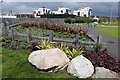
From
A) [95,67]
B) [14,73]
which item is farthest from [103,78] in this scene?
[14,73]

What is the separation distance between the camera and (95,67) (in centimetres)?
641

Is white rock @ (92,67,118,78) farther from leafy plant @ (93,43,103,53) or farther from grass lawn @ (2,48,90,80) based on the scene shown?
leafy plant @ (93,43,103,53)

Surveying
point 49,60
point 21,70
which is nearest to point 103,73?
point 49,60

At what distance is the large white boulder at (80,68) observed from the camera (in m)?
5.67

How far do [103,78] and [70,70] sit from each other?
4.41ft

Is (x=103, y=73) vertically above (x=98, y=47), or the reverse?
(x=98, y=47)

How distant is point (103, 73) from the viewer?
5.96 m

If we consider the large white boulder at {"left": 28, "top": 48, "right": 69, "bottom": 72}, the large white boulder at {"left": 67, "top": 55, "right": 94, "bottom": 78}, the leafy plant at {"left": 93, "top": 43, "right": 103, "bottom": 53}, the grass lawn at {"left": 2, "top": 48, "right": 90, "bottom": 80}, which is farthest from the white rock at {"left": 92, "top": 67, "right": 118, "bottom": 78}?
the leafy plant at {"left": 93, "top": 43, "right": 103, "bottom": 53}

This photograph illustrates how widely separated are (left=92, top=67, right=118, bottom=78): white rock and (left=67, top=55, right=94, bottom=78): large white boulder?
28 cm

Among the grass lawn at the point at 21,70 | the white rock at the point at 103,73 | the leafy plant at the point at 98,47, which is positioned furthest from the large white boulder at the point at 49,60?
the leafy plant at the point at 98,47

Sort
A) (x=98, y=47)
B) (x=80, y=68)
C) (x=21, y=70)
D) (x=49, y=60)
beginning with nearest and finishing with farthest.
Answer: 1. (x=80, y=68)
2. (x=49, y=60)
3. (x=21, y=70)
4. (x=98, y=47)

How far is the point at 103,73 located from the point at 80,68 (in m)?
1.04

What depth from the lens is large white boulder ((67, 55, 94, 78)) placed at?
567cm

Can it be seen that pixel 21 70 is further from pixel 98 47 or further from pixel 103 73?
pixel 98 47
